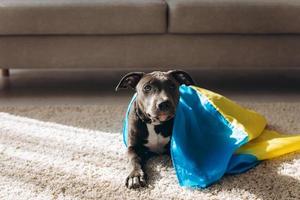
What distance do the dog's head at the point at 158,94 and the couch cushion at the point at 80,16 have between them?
2.53 ft

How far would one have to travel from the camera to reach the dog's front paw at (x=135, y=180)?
170 centimetres

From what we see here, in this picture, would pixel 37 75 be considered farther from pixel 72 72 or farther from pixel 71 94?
pixel 71 94

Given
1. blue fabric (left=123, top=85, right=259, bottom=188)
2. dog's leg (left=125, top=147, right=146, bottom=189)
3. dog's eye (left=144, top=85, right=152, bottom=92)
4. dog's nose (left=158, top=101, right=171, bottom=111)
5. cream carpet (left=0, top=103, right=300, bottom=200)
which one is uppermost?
dog's eye (left=144, top=85, right=152, bottom=92)

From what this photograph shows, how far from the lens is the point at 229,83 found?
10.5 feet

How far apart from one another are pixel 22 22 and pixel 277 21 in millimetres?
1466

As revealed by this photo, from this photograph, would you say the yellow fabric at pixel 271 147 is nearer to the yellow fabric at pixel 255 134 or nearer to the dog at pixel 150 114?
the yellow fabric at pixel 255 134

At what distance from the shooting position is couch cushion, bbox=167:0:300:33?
2645 millimetres

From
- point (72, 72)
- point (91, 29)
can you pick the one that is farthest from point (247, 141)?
point (72, 72)

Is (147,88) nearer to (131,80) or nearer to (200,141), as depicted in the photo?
(131,80)

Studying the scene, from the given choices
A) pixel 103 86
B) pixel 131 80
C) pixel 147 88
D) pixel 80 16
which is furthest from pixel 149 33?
pixel 147 88

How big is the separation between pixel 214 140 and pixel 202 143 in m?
0.06

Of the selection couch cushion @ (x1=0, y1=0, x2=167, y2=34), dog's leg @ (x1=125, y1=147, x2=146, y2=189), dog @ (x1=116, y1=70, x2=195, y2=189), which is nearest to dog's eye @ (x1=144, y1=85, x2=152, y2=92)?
dog @ (x1=116, y1=70, x2=195, y2=189)

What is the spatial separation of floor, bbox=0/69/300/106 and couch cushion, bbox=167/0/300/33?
456 mm

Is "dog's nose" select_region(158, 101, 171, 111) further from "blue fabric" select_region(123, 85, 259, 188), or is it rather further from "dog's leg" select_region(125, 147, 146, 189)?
"dog's leg" select_region(125, 147, 146, 189)
